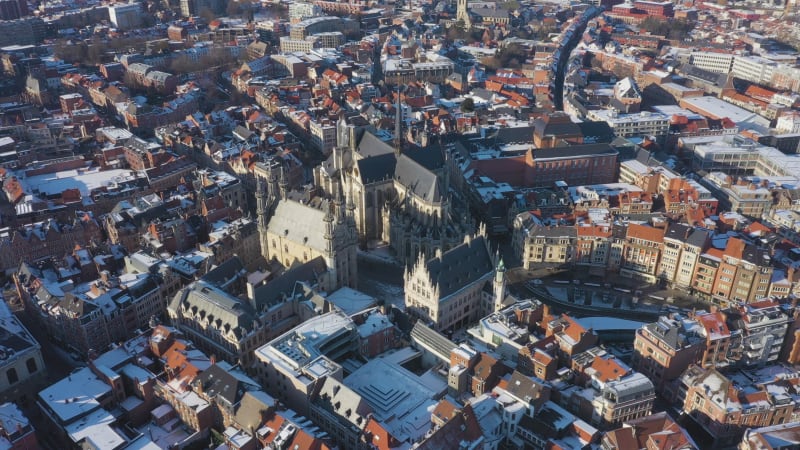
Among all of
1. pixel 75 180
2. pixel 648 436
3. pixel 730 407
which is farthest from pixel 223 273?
pixel 730 407

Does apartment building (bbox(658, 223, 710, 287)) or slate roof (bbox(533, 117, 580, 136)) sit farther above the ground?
slate roof (bbox(533, 117, 580, 136))

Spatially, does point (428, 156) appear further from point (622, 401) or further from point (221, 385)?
point (221, 385)

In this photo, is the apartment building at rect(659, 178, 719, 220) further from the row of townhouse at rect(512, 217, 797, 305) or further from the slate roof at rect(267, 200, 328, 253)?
the slate roof at rect(267, 200, 328, 253)

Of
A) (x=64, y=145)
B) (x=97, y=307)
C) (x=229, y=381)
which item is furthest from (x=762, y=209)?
(x=64, y=145)

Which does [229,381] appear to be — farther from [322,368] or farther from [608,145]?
[608,145]

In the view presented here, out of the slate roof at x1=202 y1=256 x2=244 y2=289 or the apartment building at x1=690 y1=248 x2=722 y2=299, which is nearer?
the slate roof at x1=202 y1=256 x2=244 y2=289

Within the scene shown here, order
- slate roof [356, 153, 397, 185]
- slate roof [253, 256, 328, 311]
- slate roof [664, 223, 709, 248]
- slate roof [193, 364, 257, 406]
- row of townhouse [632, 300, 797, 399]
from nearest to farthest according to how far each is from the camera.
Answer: slate roof [193, 364, 257, 406], row of townhouse [632, 300, 797, 399], slate roof [253, 256, 328, 311], slate roof [664, 223, 709, 248], slate roof [356, 153, 397, 185]

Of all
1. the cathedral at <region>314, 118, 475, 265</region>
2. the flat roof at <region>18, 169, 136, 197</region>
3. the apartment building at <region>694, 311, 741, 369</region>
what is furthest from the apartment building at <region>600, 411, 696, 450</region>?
the flat roof at <region>18, 169, 136, 197</region>
